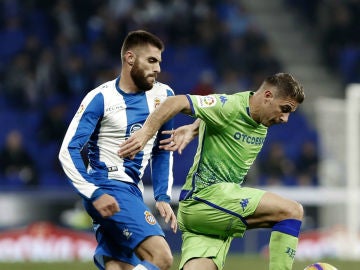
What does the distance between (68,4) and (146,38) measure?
38.1 feet

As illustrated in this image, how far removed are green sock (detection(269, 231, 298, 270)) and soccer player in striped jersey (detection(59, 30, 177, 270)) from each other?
714 millimetres

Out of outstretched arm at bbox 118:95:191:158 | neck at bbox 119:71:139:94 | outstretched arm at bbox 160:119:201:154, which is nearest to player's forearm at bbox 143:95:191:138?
outstretched arm at bbox 118:95:191:158

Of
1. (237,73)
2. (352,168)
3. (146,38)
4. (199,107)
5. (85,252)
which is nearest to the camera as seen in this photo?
(199,107)

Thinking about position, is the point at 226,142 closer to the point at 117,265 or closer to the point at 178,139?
the point at 178,139

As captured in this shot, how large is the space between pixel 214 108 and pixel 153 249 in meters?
1.05

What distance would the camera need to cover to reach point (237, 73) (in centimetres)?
1811

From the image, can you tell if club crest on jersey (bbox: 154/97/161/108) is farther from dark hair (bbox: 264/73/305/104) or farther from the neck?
dark hair (bbox: 264/73/305/104)

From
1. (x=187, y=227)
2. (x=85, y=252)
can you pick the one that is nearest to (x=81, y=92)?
(x=85, y=252)

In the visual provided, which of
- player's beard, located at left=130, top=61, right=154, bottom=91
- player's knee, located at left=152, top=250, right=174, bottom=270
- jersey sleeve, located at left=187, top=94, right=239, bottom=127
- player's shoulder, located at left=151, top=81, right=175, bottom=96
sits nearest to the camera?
player's knee, located at left=152, top=250, right=174, bottom=270

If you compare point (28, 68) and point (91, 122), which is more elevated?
point (91, 122)

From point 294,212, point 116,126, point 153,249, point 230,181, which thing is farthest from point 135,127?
point 294,212

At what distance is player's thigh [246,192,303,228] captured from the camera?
669 cm

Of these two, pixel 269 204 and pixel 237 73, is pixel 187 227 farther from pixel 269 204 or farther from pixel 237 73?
pixel 237 73

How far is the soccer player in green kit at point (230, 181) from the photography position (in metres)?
6.70
